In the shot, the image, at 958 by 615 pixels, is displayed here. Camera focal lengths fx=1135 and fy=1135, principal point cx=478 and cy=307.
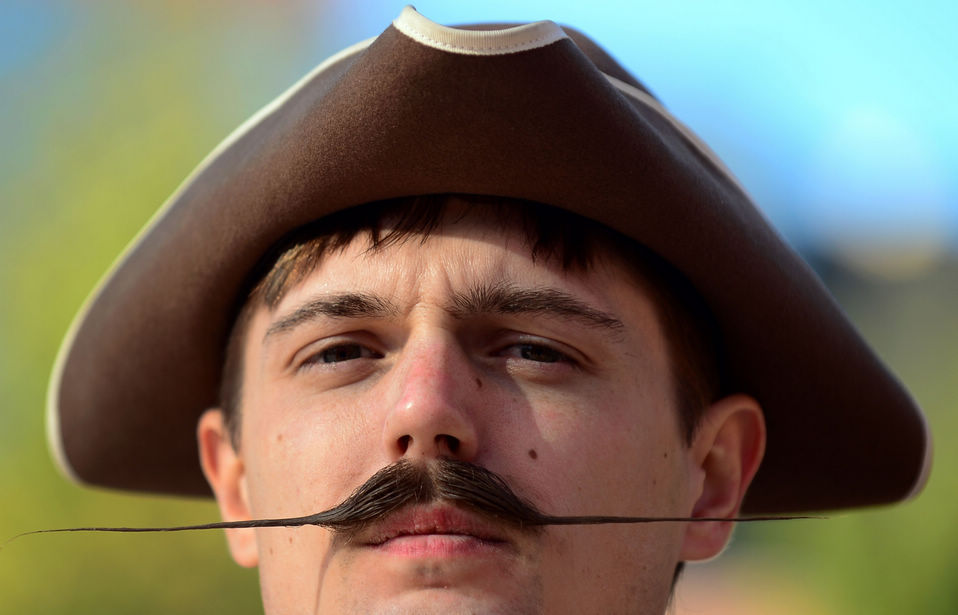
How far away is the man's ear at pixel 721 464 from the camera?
2693mm

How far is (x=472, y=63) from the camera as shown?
6.77 ft

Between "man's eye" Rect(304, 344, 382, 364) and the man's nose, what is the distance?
0.16 meters

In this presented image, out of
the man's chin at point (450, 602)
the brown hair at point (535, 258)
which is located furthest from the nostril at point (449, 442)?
the brown hair at point (535, 258)

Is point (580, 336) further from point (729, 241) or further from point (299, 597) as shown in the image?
point (299, 597)

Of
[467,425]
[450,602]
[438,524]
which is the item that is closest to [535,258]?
[467,425]

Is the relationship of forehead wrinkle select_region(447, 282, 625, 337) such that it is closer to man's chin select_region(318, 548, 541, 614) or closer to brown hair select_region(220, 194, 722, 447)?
brown hair select_region(220, 194, 722, 447)

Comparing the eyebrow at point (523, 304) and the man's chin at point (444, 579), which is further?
the eyebrow at point (523, 304)

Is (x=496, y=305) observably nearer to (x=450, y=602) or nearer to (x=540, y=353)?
(x=540, y=353)

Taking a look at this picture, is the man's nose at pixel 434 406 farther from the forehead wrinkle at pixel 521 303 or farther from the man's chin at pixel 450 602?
the man's chin at pixel 450 602

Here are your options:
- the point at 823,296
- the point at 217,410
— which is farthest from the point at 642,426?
the point at 217,410

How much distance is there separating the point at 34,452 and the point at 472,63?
26.0 ft

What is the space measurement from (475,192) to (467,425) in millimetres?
494

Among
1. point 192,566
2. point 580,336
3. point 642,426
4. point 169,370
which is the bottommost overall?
point 642,426

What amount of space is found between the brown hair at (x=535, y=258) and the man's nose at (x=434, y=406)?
0.89ft
